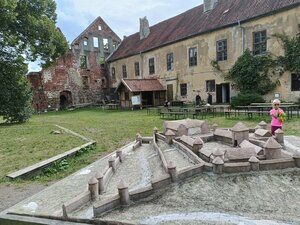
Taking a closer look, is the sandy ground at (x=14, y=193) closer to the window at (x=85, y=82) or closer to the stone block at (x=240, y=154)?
the stone block at (x=240, y=154)

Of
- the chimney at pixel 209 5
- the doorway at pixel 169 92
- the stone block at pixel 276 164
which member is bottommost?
the stone block at pixel 276 164

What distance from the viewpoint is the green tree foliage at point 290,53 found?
1727 centimetres

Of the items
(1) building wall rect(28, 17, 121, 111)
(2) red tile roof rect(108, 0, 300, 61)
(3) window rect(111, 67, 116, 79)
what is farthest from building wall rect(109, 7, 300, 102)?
(1) building wall rect(28, 17, 121, 111)

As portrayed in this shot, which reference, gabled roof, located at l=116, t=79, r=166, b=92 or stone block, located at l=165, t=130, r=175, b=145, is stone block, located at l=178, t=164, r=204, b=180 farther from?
gabled roof, located at l=116, t=79, r=166, b=92

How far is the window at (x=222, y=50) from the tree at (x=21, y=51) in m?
12.8

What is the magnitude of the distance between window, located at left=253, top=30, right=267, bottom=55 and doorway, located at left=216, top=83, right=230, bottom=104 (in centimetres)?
384

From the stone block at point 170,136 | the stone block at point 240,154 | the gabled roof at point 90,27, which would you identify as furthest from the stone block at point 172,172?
the gabled roof at point 90,27

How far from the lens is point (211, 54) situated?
2297 centimetres

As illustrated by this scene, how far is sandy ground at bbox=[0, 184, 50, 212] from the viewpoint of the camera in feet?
16.5

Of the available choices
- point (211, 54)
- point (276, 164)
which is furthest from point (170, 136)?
point (211, 54)

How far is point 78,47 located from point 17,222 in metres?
33.5

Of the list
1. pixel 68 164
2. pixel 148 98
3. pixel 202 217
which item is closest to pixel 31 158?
pixel 68 164

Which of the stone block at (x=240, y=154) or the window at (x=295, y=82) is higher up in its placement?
the window at (x=295, y=82)

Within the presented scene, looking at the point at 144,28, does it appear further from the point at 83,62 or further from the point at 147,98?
the point at 147,98
